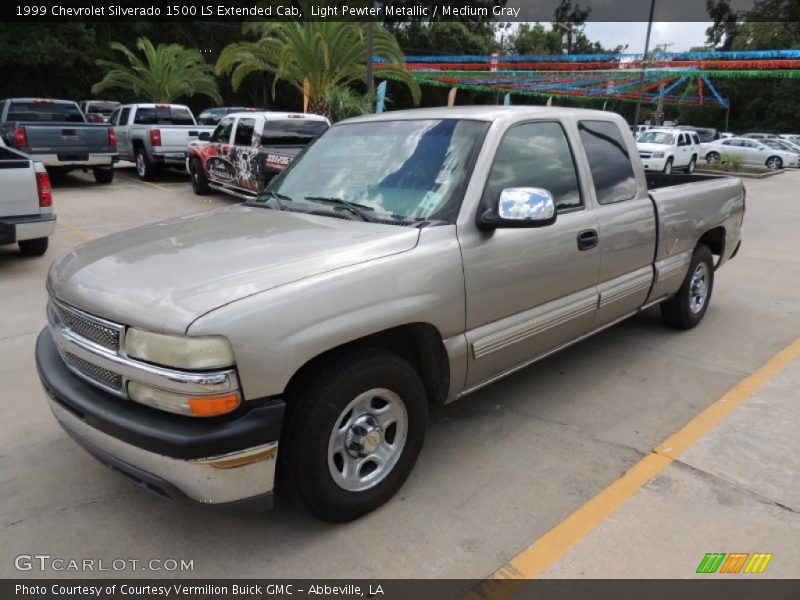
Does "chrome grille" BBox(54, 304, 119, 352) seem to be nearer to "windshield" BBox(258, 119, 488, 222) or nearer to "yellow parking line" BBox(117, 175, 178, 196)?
"windshield" BBox(258, 119, 488, 222)

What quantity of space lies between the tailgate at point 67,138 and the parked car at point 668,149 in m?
16.7

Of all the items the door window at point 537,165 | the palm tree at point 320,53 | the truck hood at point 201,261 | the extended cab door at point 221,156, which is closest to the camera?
the truck hood at point 201,261

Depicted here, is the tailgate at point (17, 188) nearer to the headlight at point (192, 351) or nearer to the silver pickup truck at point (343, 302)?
the silver pickup truck at point (343, 302)

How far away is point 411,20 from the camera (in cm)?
4225

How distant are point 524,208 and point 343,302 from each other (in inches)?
40.2

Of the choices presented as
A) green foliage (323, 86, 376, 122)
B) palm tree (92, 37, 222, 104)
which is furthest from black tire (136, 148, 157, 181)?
palm tree (92, 37, 222, 104)

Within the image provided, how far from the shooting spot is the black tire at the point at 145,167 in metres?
14.8

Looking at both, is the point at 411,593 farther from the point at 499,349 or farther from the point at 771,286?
the point at 771,286

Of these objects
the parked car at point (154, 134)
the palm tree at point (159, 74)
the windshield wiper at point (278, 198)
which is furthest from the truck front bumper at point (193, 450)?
the palm tree at point (159, 74)

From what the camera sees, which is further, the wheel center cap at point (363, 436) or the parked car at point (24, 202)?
the parked car at point (24, 202)

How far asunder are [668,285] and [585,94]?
35.6 metres

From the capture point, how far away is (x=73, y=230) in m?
9.48

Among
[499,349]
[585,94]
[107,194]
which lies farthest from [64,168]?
[585,94]

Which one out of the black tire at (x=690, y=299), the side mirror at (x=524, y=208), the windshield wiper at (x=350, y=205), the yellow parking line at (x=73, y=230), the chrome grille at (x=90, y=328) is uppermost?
the side mirror at (x=524, y=208)
